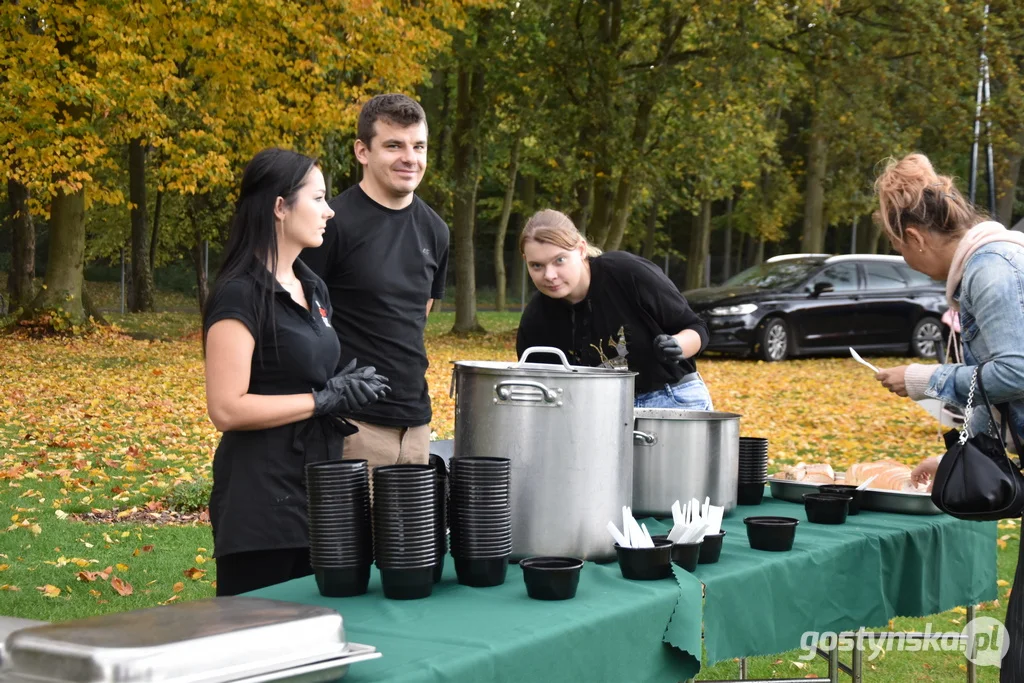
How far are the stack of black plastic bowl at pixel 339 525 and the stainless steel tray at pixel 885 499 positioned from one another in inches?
62.9

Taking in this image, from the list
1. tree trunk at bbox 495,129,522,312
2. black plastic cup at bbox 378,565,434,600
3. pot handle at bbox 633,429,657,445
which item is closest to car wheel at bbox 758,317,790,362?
tree trunk at bbox 495,129,522,312

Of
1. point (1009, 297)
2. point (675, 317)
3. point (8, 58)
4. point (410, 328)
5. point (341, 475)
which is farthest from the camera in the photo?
point (8, 58)

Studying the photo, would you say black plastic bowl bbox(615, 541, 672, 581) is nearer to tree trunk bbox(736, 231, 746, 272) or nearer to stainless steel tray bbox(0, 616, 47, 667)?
stainless steel tray bbox(0, 616, 47, 667)

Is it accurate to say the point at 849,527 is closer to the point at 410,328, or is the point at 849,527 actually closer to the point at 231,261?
the point at 410,328

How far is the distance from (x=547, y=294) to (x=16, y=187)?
21.8 metres

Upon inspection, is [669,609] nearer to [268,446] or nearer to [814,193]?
[268,446]

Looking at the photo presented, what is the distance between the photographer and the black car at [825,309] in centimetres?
1709

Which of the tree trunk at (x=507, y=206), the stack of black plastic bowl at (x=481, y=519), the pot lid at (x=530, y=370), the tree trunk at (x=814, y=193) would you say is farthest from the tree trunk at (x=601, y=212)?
the stack of black plastic bowl at (x=481, y=519)

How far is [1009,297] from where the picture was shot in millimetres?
2654

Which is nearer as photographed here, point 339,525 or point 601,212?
point 339,525

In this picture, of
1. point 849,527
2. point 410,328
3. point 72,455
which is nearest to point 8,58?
point 72,455

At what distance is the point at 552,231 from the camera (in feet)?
10.9

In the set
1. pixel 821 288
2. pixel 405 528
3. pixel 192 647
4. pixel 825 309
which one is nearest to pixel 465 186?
pixel 821 288

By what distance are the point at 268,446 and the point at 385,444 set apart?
787 millimetres
